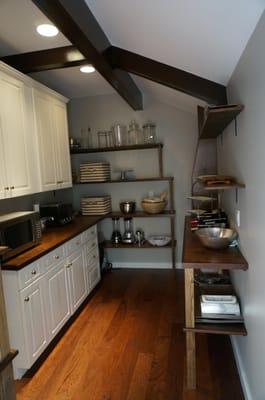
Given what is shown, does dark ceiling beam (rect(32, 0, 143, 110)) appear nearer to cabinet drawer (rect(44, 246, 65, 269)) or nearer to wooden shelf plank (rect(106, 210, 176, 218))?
cabinet drawer (rect(44, 246, 65, 269))

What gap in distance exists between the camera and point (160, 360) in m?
2.22

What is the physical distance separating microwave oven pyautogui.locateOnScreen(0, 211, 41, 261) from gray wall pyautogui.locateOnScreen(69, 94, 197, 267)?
6.11 feet

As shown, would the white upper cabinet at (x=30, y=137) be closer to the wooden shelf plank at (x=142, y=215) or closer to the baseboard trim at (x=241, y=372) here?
the wooden shelf plank at (x=142, y=215)

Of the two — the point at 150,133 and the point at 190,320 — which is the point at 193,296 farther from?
the point at 150,133

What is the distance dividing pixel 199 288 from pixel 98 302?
134 centimetres

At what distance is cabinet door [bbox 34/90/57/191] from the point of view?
9.27 feet

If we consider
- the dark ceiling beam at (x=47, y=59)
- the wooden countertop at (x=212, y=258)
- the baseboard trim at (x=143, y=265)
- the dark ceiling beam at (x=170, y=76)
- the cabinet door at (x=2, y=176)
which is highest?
the dark ceiling beam at (x=47, y=59)

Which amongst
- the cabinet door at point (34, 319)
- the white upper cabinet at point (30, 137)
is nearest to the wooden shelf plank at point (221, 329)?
the cabinet door at point (34, 319)

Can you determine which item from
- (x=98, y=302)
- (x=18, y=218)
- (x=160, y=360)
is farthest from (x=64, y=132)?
(x=160, y=360)

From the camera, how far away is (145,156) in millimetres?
4047

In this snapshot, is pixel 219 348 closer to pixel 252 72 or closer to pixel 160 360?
pixel 160 360

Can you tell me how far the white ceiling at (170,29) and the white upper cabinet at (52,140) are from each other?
613 mm

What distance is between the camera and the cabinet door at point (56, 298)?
2373mm

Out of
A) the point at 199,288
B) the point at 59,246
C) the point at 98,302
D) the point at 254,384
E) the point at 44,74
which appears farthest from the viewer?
the point at 98,302
